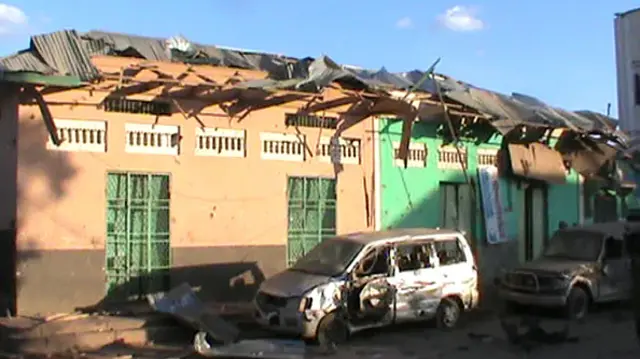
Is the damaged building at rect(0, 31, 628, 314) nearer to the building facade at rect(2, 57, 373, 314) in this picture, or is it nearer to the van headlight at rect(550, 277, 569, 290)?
the building facade at rect(2, 57, 373, 314)

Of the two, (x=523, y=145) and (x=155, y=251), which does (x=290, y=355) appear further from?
(x=523, y=145)

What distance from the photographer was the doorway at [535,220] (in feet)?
70.7

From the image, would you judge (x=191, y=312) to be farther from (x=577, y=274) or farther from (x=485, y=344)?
(x=577, y=274)

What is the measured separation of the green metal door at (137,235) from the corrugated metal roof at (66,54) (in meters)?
2.02

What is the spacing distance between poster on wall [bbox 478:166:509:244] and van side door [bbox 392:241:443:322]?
6.50 meters

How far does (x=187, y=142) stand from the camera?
1525 centimetres

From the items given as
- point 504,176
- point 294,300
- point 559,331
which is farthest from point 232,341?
point 504,176

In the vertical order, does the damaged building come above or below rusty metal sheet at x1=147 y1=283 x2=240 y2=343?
above

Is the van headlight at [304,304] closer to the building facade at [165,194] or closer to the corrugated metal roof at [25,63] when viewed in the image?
the building facade at [165,194]

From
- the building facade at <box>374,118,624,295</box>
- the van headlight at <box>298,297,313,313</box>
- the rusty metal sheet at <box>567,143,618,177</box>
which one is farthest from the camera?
the rusty metal sheet at <box>567,143,618,177</box>

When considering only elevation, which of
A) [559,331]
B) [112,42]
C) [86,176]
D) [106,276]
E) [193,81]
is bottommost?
[559,331]

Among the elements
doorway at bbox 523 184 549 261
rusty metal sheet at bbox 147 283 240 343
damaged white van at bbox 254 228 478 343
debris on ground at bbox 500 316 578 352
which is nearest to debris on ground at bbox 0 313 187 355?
rusty metal sheet at bbox 147 283 240 343

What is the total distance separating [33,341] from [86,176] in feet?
10.6

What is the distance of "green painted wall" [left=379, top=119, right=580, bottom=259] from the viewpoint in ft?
59.7
